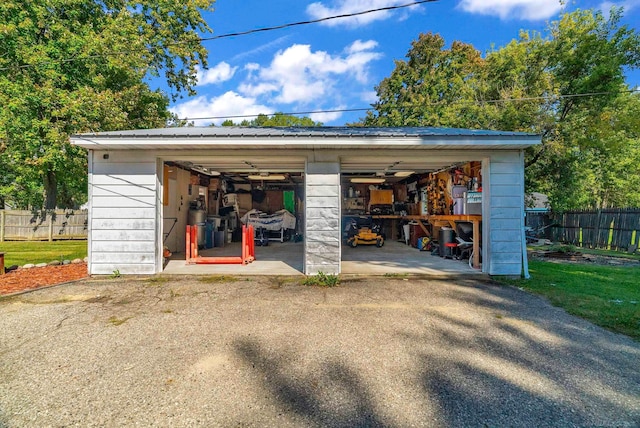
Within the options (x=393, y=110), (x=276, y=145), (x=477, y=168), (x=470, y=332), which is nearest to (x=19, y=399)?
(x=470, y=332)

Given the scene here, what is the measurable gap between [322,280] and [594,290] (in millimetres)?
4427

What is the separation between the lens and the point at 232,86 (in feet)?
49.8

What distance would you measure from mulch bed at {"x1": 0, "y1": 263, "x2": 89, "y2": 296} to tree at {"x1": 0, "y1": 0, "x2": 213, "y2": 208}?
21.9ft

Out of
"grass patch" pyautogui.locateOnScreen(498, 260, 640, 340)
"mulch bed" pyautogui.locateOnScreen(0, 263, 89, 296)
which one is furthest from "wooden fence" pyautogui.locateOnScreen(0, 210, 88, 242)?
"grass patch" pyautogui.locateOnScreen(498, 260, 640, 340)

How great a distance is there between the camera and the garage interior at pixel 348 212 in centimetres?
696

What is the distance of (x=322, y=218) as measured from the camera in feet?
19.9

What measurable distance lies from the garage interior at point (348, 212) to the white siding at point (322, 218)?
0.53 meters

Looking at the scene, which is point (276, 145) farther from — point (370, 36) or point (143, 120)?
point (143, 120)

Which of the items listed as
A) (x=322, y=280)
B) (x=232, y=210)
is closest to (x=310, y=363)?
(x=322, y=280)

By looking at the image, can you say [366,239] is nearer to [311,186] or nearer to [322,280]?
[311,186]

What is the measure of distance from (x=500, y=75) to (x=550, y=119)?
3.18 m

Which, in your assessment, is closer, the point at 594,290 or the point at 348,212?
the point at 594,290

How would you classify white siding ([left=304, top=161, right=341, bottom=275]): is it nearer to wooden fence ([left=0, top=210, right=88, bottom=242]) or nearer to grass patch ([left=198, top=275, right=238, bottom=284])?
grass patch ([left=198, top=275, right=238, bottom=284])

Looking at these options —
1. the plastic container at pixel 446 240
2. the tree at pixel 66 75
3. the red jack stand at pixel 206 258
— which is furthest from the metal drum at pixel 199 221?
the plastic container at pixel 446 240
